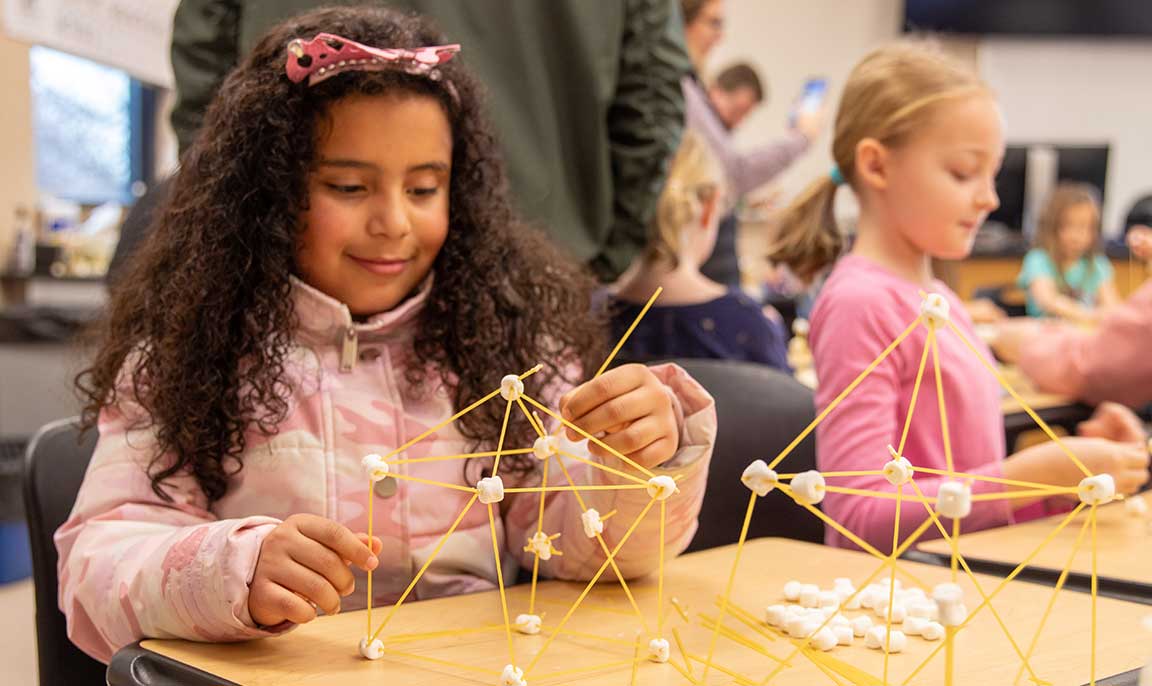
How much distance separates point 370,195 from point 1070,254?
4424mm

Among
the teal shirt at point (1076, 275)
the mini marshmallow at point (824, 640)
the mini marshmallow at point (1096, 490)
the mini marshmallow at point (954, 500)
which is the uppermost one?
the mini marshmallow at point (954, 500)

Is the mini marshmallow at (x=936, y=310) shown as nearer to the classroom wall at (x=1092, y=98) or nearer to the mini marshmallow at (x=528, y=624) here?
the mini marshmallow at (x=528, y=624)

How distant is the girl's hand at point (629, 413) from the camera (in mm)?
918

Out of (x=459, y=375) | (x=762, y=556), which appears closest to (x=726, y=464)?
(x=762, y=556)

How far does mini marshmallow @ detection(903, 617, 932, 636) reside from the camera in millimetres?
946

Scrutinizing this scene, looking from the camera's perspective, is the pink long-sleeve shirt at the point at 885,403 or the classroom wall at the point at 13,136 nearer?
the pink long-sleeve shirt at the point at 885,403

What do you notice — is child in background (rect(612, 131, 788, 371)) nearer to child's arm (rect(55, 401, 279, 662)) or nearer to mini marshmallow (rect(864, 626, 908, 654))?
child's arm (rect(55, 401, 279, 662))

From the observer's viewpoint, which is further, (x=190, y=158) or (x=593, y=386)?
(x=190, y=158)

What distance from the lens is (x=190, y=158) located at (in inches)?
49.4

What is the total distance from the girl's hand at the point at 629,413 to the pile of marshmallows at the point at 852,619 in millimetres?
161

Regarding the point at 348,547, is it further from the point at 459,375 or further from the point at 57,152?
the point at 57,152

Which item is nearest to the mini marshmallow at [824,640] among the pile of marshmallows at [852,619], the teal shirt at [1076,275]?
the pile of marshmallows at [852,619]

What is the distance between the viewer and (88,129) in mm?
4984

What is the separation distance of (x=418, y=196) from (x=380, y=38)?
0.52 feet
